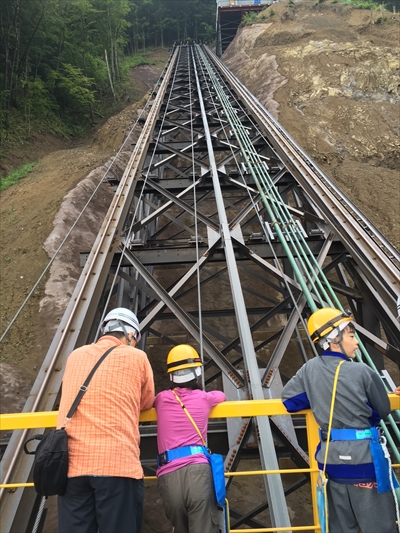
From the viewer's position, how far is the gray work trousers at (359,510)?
6.36 feet

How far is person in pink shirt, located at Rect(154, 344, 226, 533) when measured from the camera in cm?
205

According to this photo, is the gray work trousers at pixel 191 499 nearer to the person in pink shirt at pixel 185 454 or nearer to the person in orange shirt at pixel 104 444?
the person in pink shirt at pixel 185 454

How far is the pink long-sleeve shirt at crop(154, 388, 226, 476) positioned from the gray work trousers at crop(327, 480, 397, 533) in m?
0.75

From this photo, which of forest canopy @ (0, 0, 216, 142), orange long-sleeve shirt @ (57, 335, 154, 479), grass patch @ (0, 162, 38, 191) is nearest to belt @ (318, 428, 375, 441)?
orange long-sleeve shirt @ (57, 335, 154, 479)

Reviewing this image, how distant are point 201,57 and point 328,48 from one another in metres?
11.8

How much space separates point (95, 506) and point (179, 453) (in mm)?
513

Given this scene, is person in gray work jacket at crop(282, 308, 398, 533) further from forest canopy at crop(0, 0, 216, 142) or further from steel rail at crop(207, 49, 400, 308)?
forest canopy at crop(0, 0, 216, 142)

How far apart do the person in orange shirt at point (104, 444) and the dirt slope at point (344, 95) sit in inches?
372

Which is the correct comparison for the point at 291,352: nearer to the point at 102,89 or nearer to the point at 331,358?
the point at 331,358

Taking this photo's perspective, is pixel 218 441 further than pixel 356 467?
Yes

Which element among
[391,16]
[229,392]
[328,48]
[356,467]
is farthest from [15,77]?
[391,16]

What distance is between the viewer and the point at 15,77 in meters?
16.4

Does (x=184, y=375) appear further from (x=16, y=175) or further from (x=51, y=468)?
(x=16, y=175)

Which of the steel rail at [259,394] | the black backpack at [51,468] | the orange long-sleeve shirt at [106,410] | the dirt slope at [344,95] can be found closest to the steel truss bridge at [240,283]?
the steel rail at [259,394]
